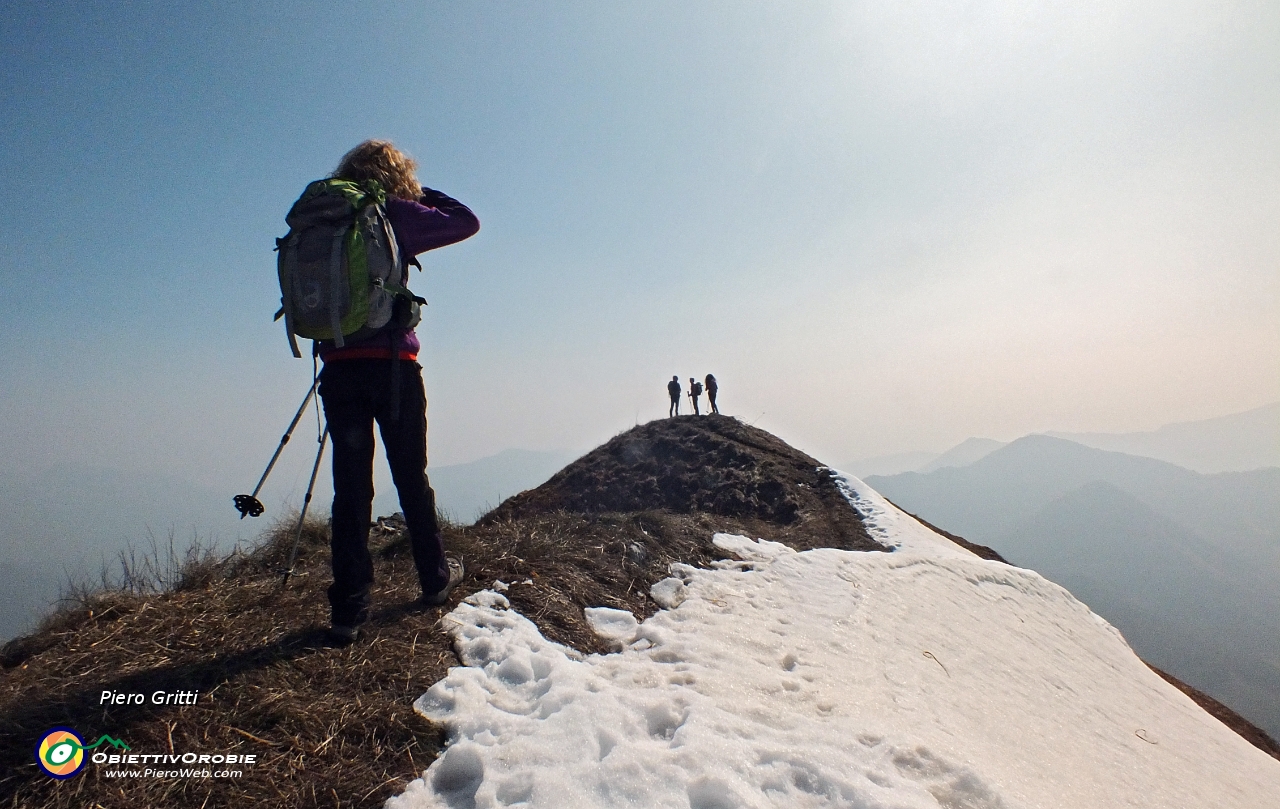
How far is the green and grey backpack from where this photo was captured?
3141mm

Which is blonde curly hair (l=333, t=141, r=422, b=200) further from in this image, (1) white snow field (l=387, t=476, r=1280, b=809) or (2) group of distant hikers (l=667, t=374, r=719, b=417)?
(2) group of distant hikers (l=667, t=374, r=719, b=417)

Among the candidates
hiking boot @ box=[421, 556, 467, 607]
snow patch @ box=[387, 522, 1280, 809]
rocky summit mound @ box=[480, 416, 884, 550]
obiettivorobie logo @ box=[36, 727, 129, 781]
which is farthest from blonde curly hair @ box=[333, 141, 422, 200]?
rocky summit mound @ box=[480, 416, 884, 550]

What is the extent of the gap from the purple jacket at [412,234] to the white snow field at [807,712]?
6.08 feet

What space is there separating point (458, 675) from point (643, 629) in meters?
1.57

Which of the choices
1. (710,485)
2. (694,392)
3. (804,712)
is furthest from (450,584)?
(694,392)

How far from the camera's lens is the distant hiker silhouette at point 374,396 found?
3420mm

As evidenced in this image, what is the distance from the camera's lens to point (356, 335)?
340 centimetres

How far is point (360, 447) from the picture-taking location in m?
3.48

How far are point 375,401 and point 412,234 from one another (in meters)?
1.06

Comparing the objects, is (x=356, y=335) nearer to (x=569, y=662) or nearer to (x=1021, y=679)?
(x=569, y=662)

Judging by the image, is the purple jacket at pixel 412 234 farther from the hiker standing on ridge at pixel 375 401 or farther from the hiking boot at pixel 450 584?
the hiking boot at pixel 450 584

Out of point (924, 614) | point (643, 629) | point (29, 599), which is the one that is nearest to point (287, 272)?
point (643, 629)

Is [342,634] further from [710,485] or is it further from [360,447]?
[710,485]

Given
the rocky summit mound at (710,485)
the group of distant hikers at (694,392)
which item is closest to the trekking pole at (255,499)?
the rocky summit mound at (710,485)
